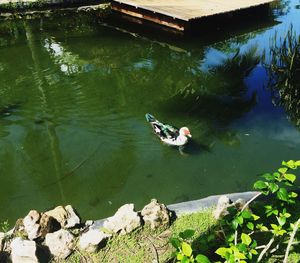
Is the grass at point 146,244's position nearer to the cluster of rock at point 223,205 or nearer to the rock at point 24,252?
the cluster of rock at point 223,205

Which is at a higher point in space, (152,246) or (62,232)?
(62,232)

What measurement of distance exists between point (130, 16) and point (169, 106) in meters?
6.92

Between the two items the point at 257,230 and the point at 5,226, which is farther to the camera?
the point at 5,226

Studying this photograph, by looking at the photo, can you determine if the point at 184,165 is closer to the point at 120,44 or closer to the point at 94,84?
the point at 94,84

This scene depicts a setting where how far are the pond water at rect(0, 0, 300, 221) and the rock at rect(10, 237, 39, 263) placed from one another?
1600 millimetres

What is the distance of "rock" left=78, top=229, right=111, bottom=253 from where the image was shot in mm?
4258

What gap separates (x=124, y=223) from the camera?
451 centimetres

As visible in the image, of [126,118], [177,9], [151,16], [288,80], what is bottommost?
[126,118]

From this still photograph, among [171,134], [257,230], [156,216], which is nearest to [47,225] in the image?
[156,216]

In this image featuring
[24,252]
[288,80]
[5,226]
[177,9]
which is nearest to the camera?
[24,252]

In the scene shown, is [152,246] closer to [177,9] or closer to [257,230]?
[257,230]

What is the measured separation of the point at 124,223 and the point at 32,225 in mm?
989

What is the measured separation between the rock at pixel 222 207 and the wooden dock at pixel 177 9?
8937mm

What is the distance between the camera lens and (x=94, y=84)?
9695 millimetres
